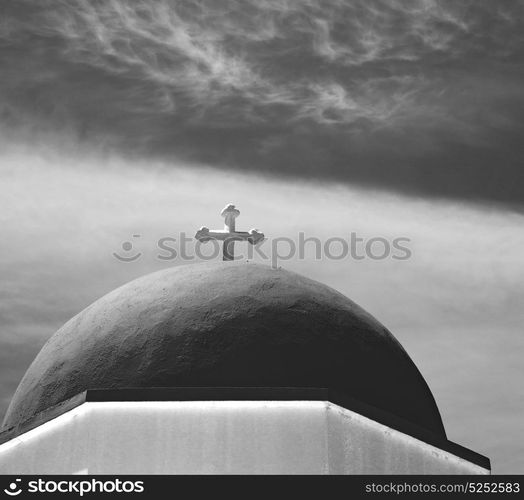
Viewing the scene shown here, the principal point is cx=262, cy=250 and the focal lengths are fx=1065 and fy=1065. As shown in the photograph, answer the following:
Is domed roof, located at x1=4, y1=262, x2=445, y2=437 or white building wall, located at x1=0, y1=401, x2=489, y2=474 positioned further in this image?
domed roof, located at x1=4, y1=262, x2=445, y2=437

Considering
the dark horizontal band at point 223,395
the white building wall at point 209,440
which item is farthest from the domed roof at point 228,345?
the white building wall at point 209,440

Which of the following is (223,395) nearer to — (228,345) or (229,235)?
(228,345)

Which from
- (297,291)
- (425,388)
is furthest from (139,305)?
(425,388)

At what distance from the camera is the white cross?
11367 mm

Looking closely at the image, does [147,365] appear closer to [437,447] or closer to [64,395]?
[64,395]

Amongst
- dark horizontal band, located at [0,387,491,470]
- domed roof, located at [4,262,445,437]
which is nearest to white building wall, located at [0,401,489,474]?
dark horizontal band, located at [0,387,491,470]
